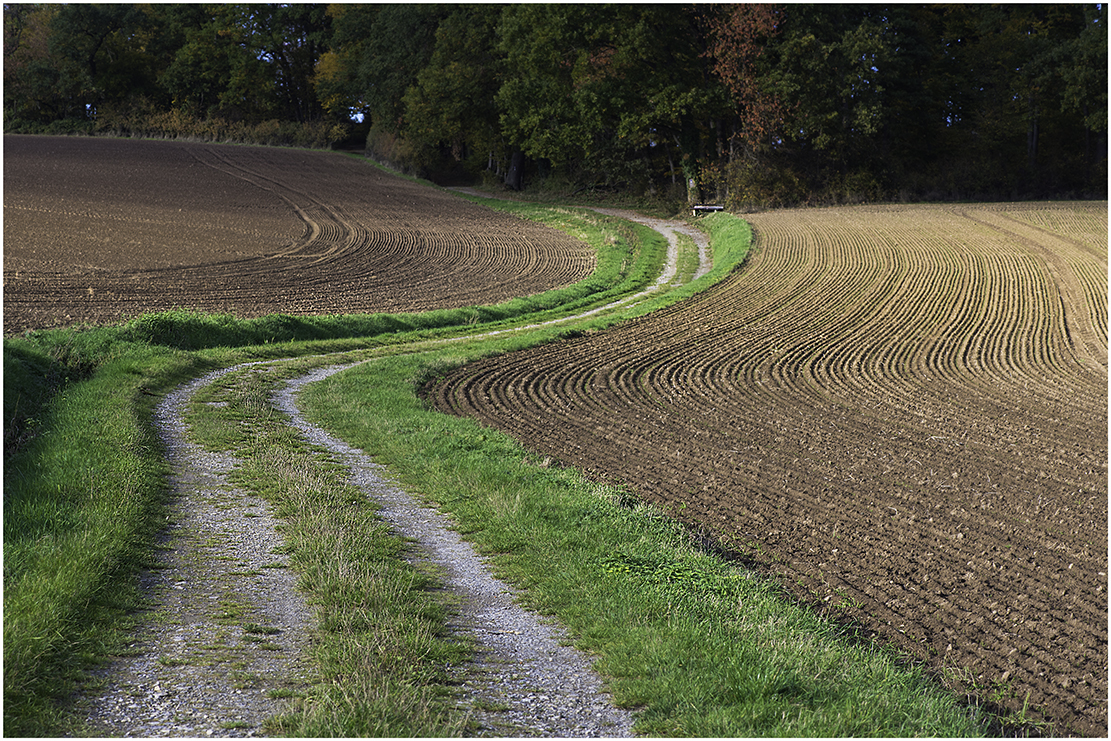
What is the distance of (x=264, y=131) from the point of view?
80438mm

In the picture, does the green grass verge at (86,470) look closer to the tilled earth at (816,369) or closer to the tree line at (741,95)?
the tilled earth at (816,369)

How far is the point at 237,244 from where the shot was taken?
33.5m

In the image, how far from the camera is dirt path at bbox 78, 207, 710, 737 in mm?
4785

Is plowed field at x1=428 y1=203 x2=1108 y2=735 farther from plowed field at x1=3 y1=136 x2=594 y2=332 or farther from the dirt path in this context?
plowed field at x1=3 y1=136 x2=594 y2=332

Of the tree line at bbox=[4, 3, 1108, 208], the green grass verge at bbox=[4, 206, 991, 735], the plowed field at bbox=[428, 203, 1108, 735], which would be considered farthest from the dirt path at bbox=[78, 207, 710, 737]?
the tree line at bbox=[4, 3, 1108, 208]

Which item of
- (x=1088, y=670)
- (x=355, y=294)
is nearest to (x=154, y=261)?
(x=355, y=294)

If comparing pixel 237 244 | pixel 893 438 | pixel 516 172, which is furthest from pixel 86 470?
pixel 516 172

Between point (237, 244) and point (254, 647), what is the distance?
101 feet

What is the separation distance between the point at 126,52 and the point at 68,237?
62.7 meters

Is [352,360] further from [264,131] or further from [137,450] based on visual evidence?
[264,131]

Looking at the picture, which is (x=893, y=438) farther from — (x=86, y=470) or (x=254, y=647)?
(x=86, y=470)

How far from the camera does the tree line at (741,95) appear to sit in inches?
1937

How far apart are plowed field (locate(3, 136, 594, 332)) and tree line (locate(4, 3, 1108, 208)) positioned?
9.76m

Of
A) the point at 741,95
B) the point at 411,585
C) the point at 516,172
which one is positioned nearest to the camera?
the point at 411,585
